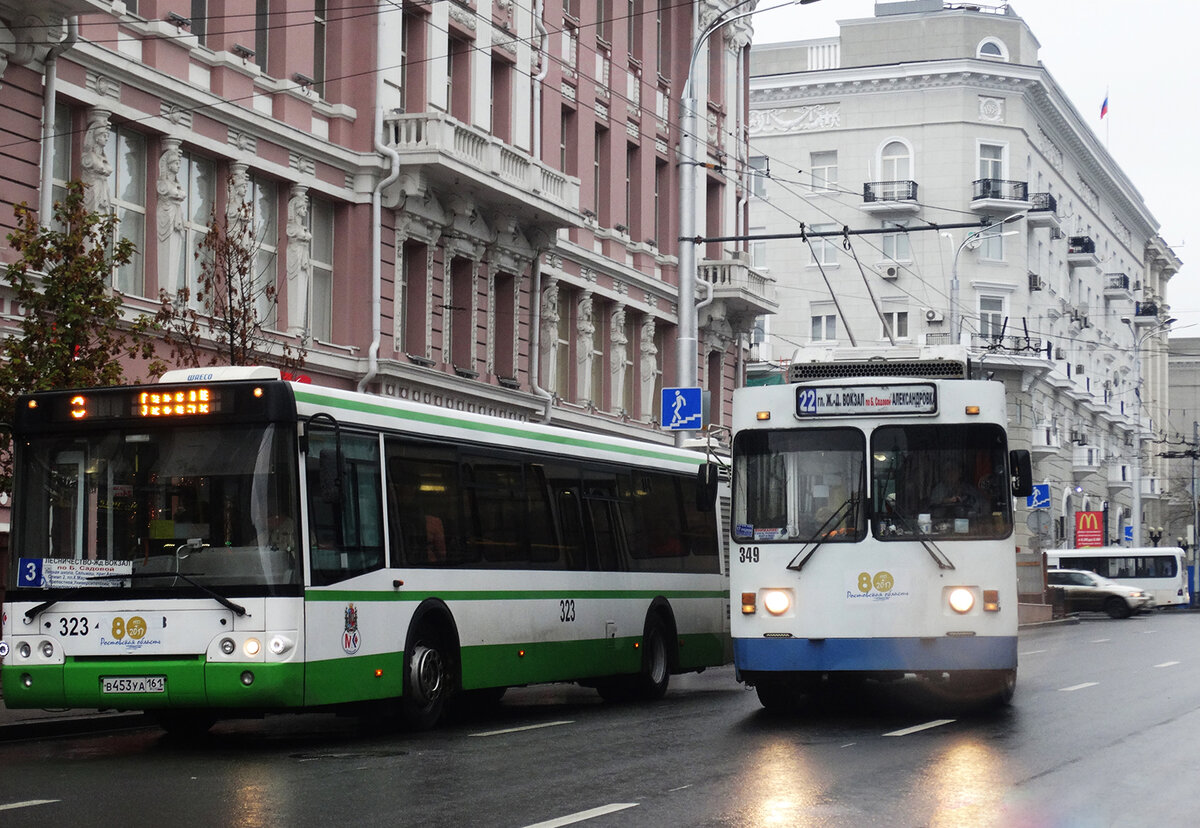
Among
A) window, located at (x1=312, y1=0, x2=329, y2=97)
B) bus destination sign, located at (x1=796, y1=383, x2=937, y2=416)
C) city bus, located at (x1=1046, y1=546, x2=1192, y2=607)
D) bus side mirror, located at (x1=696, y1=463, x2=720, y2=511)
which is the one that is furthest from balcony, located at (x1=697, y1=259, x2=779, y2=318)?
bus destination sign, located at (x1=796, y1=383, x2=937, y2=416)

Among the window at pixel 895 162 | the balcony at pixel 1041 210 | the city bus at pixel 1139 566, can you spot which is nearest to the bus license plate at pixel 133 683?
the city bus at pixel 1139 566

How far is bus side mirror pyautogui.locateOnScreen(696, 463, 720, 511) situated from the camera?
1797 cm

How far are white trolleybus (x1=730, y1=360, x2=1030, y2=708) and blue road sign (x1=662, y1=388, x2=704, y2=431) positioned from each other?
12298mm

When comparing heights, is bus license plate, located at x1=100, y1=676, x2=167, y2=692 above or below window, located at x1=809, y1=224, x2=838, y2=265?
below

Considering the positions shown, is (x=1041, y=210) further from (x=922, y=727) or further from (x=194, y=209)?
(x=922, y=727)

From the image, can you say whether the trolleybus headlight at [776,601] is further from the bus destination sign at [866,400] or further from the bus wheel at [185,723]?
the bus wheel at [185,723]

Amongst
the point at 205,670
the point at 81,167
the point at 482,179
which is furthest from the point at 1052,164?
the point at 205,670

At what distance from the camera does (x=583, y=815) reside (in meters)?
10.3

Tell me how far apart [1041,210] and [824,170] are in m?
8.58

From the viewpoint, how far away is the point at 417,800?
1098 centimetres

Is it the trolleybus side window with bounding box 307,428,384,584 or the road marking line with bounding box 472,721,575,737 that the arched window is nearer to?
the road marking line with bounding box 472,721,575,737

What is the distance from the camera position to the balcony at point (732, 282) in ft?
145

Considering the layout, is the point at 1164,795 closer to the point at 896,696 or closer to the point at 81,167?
the point at 896,696

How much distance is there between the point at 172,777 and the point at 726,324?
1381 inches
